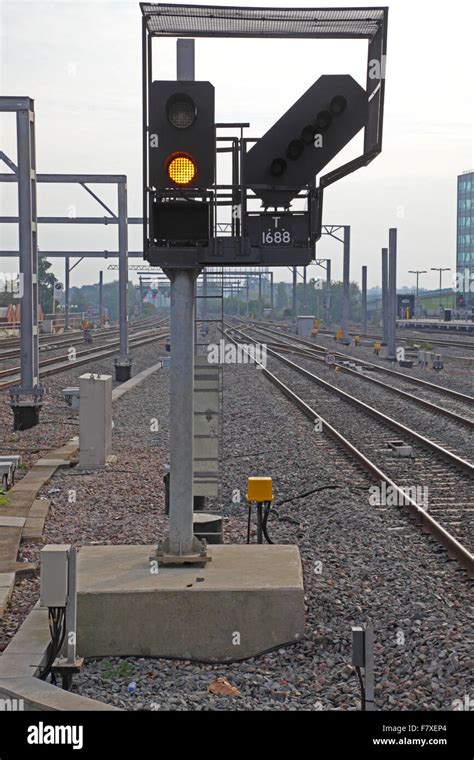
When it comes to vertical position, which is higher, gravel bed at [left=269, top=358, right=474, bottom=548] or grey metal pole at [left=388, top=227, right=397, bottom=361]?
grey metal pole at [left=388, top=227, right=397, bottom=361]

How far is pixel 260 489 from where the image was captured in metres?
8.99

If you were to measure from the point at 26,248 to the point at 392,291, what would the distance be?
900 inches

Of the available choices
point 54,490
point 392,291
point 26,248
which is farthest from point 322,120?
point 392,291

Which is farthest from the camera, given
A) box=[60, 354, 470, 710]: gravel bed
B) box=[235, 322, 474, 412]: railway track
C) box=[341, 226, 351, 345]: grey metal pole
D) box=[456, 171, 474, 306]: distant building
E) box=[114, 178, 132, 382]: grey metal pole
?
box=[456, 171, 474, 306]: distant building

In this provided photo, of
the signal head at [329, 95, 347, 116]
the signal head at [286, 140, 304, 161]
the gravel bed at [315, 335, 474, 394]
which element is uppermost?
the signal head at [329, 95, 347, 116]

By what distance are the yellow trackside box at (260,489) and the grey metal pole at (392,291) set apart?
29515 mm

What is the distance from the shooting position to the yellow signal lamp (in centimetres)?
684

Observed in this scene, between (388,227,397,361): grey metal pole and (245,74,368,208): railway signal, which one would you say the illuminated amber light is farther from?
(388,227,397,361): grey metal pole

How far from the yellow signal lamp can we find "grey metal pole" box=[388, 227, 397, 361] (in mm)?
31624

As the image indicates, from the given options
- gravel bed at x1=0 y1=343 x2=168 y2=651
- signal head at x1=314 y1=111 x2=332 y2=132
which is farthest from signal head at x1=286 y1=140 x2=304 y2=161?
gravel bed at x1=0 y1=343 x2=168 y2=651

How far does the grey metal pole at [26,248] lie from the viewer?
1847 cm
